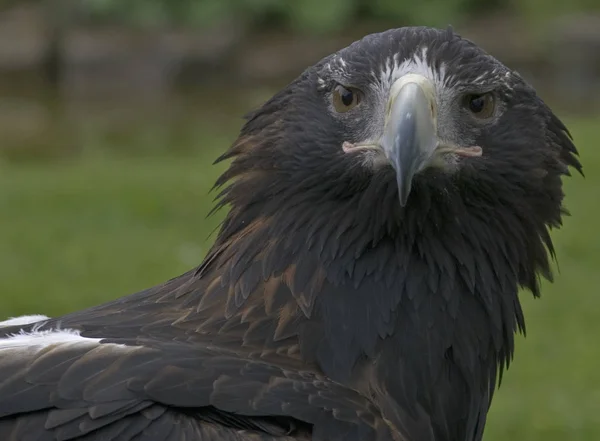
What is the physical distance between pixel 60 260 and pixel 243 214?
577 cm

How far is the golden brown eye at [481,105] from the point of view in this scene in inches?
142

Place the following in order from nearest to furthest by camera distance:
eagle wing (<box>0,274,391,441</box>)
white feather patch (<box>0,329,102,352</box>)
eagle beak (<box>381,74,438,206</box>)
Answer: eagle wing (<box>0,274,391,441</box>)
eagle beak (<box>381,74,438,206</box>)
white feather patch (<box>0,329,102,352</box>)

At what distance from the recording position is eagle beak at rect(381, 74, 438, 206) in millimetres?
3305

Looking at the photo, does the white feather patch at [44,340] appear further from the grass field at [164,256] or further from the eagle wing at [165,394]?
the grass field at [164,256]

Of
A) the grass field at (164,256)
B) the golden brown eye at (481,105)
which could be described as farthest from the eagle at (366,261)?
the grass field at (164,256)

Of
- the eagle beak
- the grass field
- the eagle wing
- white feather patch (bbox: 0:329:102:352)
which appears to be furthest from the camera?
the grass field

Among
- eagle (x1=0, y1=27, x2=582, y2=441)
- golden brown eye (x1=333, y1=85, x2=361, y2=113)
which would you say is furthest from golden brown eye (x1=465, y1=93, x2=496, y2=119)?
golden brown eye (x1=333, y1=85, x2=361, y2=113)

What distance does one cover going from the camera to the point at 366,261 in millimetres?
3588

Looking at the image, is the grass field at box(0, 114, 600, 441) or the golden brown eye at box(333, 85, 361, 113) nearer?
the golden brown eye at box(333, 85, 361, 113)

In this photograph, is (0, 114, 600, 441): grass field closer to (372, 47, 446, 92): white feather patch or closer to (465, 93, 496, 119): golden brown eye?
(465, 93, 496, 119): golden brown eye

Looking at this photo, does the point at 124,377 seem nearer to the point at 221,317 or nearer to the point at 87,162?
the point at 221,317

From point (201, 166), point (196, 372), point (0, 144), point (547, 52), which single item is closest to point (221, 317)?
point (196, 372)

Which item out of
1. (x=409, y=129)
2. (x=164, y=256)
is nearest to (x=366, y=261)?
(x=409, y=129)

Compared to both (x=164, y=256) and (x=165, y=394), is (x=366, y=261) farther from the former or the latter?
(x=164, y=256)
